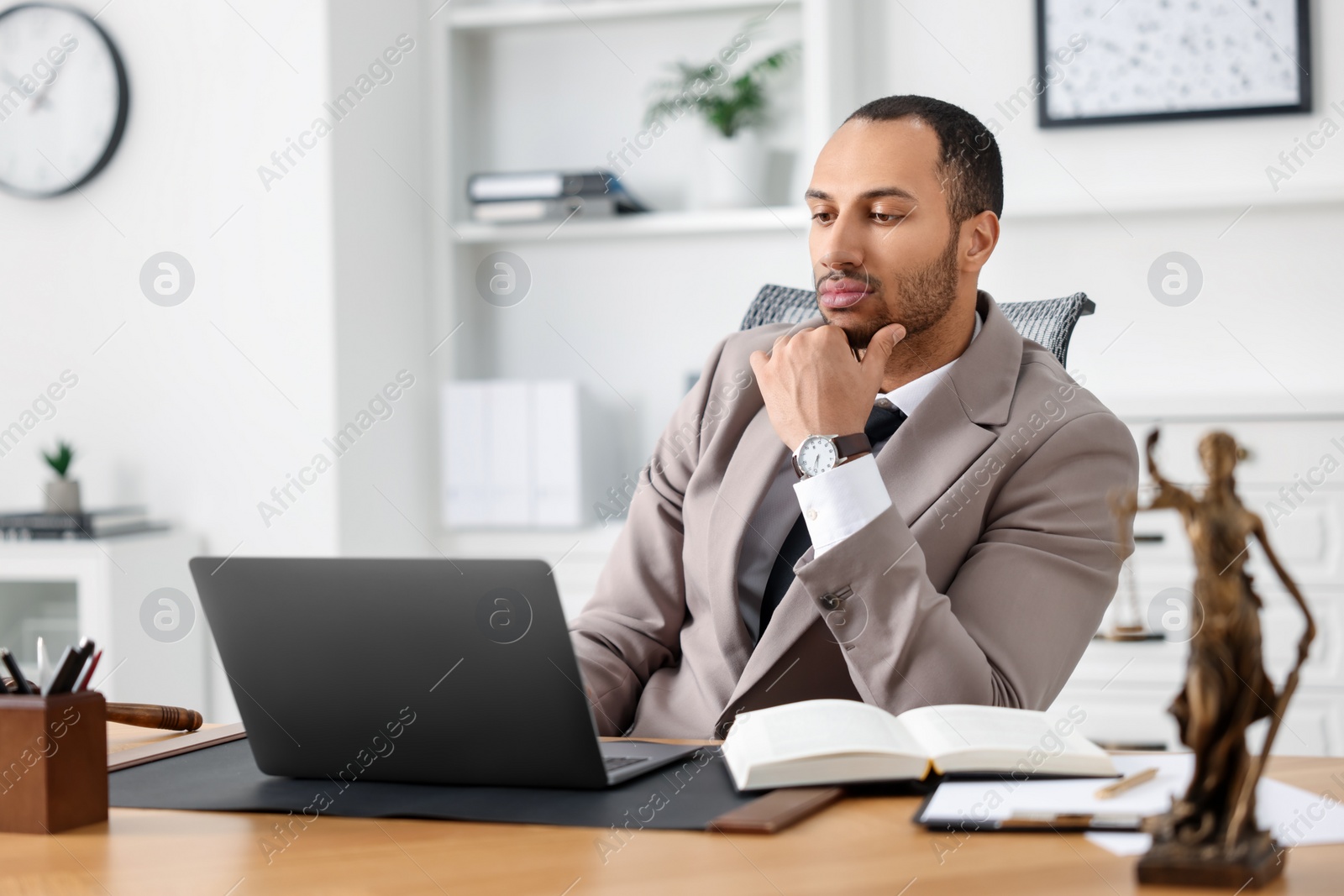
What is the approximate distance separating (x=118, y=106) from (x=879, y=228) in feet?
6.66

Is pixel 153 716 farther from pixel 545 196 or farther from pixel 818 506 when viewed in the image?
pixel 545 196

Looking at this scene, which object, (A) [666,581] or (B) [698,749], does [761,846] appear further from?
(A) [666,581]

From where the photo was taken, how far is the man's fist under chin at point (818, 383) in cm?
133

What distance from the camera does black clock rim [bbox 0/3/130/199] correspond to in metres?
2.75

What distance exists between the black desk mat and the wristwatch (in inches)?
15.2

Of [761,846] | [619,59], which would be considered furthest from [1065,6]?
[761,846]

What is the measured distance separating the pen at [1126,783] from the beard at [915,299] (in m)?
0.73

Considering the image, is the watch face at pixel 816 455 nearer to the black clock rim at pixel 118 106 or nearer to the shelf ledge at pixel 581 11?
the shelf ledge at pixel 581 11

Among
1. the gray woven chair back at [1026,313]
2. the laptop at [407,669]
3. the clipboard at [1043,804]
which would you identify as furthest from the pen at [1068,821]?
the gray woven chair back at [1026,313]

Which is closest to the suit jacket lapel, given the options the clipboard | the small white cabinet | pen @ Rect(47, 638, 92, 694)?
the clipboard

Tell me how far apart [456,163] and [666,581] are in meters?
1.88

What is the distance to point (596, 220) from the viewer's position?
2.92 meters

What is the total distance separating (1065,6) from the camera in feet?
9.05

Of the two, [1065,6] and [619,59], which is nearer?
[1065,6]
